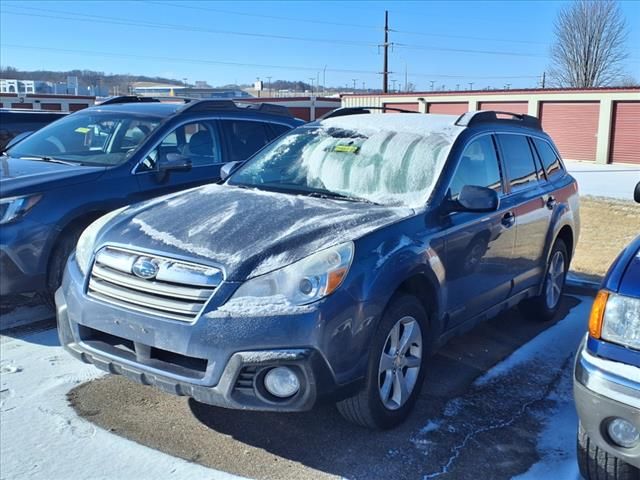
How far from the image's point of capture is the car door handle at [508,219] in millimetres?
4664

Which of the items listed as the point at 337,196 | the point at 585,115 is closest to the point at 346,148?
the point at 337,196

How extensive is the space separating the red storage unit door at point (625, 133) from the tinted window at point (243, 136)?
27757mm

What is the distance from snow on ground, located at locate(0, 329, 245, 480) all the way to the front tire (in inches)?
30.6

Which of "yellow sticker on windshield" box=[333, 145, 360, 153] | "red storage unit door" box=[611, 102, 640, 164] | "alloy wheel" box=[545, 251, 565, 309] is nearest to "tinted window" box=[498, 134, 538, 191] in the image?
"alloy wheel" box=[545, 251, 565, 309]

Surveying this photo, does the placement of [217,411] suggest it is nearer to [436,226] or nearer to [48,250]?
[436,226]

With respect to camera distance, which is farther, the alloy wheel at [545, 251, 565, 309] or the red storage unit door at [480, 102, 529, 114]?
the red storage unit door at [480, 102, 529, 114]

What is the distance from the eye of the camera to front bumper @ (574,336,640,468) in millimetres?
2568

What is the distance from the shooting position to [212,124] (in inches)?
261

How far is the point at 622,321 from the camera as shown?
2711 mm

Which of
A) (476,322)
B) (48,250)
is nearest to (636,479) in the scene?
(476,322)

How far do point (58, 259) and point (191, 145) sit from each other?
1.87 m

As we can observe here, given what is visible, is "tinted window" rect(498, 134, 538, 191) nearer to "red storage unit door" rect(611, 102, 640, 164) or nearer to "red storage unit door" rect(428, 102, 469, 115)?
"red storage unit door" rect(611, 102, 640, 164)

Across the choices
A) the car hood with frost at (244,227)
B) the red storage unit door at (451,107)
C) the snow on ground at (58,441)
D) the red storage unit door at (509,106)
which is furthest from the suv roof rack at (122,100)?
the red storage unit door at (451,107)

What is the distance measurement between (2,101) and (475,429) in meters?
42.0
